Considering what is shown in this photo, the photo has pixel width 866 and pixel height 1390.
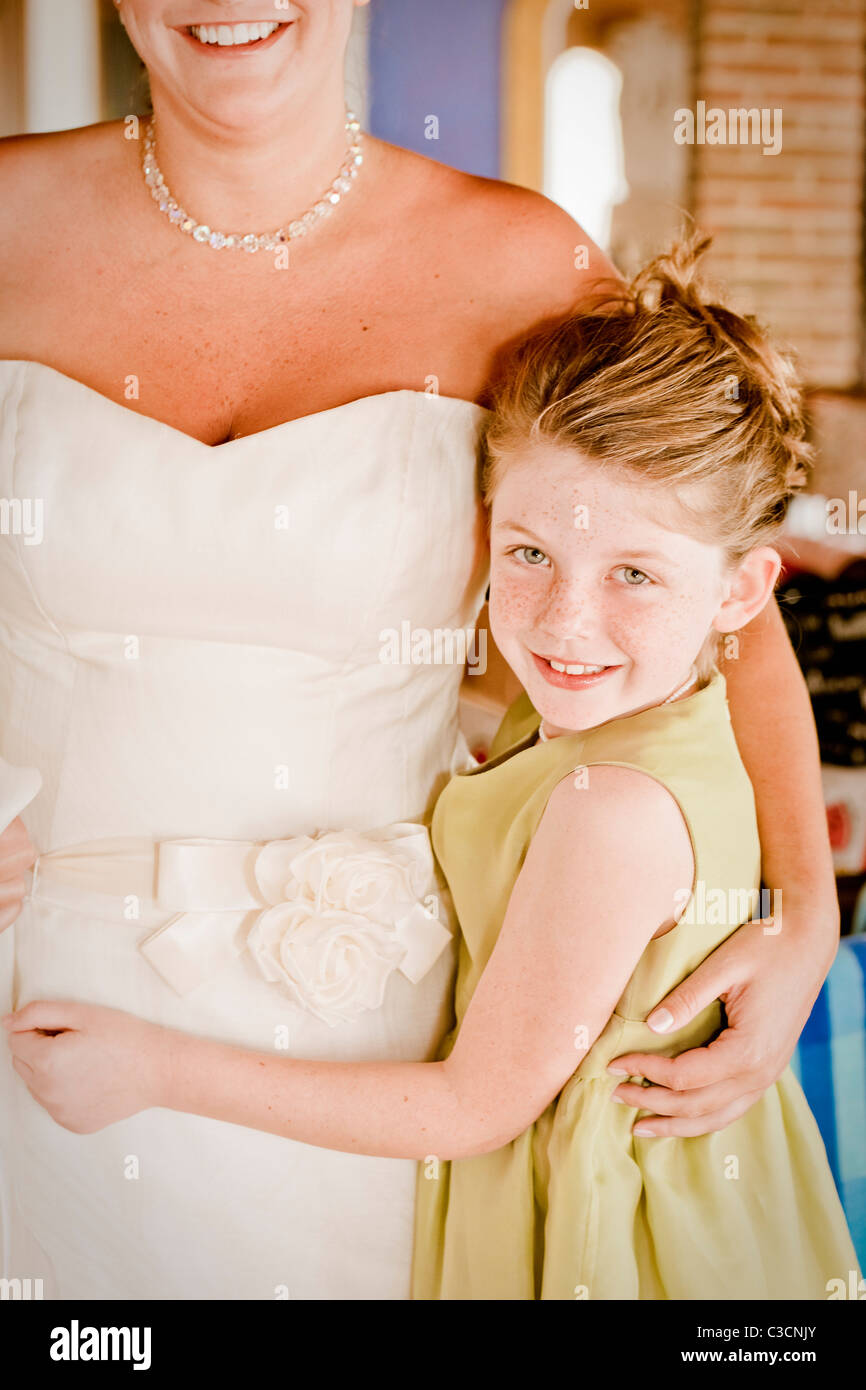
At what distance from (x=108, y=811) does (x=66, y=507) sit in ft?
0.96

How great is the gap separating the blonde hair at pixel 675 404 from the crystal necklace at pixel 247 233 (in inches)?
10.3

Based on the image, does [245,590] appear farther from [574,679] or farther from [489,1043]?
[489,1043]

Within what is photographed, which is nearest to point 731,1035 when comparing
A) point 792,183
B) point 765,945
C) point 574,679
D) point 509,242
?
point 765,945

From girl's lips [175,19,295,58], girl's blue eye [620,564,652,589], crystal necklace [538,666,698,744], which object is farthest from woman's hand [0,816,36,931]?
girl's lips [175,19,295,58]

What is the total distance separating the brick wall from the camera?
3084 mm

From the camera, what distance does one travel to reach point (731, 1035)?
106cm

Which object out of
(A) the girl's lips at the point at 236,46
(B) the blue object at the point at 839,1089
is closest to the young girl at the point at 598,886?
(B) the blue object at the point at 839,1089

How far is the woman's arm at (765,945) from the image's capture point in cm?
104

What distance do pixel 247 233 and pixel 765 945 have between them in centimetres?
86

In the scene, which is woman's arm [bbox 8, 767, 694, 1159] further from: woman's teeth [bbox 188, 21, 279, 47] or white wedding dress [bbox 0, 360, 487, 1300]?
woman's teeth [bbox 188, 21, 279, 47]
